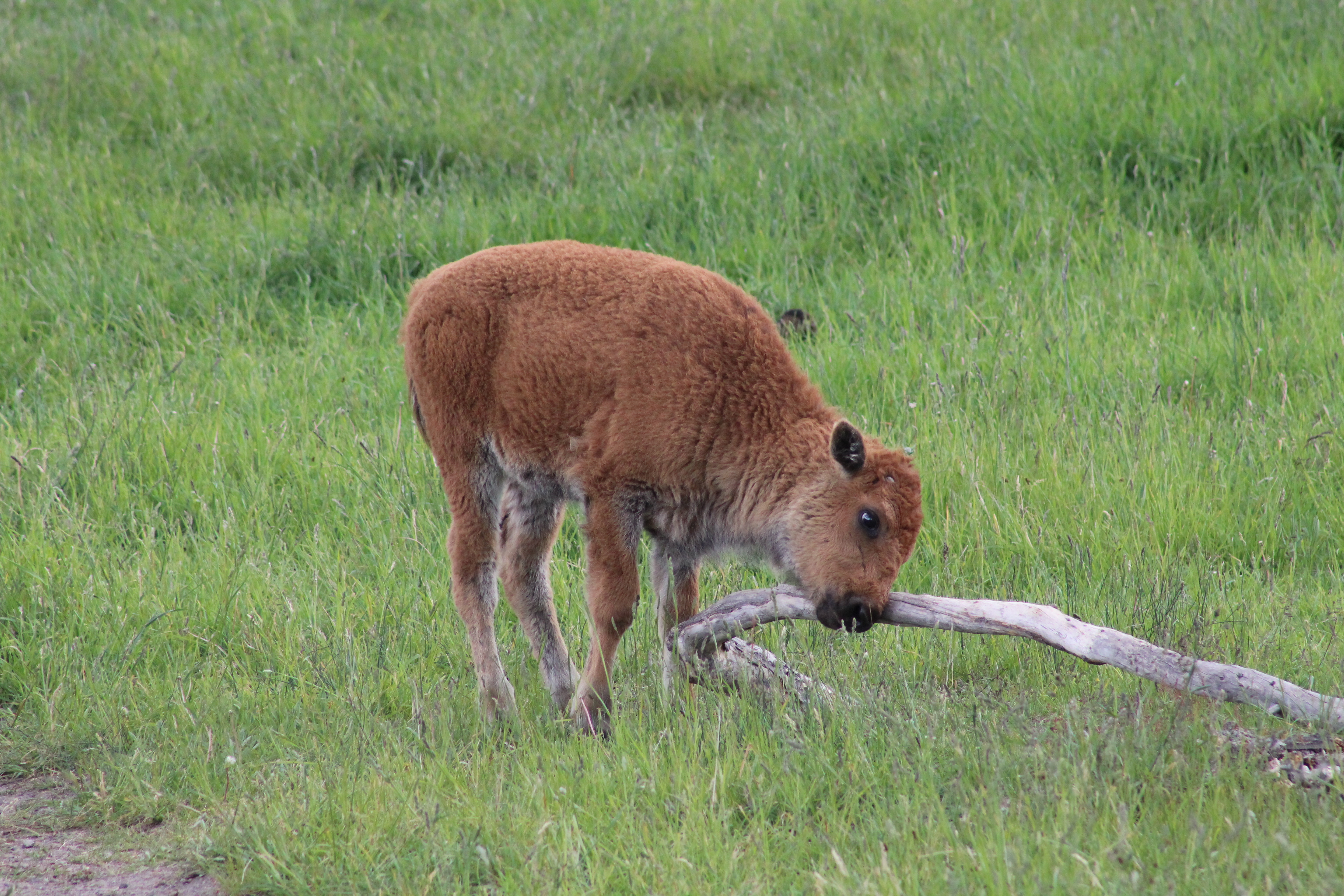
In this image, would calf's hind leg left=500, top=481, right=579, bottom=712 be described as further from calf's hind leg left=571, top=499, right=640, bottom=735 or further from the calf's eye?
the calf's eye

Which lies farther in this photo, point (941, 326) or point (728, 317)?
point (941, 326)

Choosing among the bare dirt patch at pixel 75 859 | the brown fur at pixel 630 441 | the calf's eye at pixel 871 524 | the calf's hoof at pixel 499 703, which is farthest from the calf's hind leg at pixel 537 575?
the bare dirt patch at pixel 75 859

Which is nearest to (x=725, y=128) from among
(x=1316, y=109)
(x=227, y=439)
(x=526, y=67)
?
(x=526, y=67)

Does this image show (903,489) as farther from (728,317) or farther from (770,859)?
(770,859)

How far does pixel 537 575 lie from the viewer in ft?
18.7

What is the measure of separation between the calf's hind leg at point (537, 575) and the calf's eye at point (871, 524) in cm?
137

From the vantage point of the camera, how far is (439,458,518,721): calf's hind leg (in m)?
5.43

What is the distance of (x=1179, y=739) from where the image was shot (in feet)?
13.1

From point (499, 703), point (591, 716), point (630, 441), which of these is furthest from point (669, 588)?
point (499, 703)

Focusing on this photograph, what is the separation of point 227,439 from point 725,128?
4574 millimetres

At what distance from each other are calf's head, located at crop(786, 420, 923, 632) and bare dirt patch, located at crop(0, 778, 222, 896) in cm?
223

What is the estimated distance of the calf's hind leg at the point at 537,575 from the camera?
5543mm

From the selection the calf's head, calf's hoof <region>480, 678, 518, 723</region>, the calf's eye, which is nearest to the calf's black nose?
the calf's head

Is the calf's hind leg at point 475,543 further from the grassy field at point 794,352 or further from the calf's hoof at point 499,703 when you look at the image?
the grassy field at point 794,352
